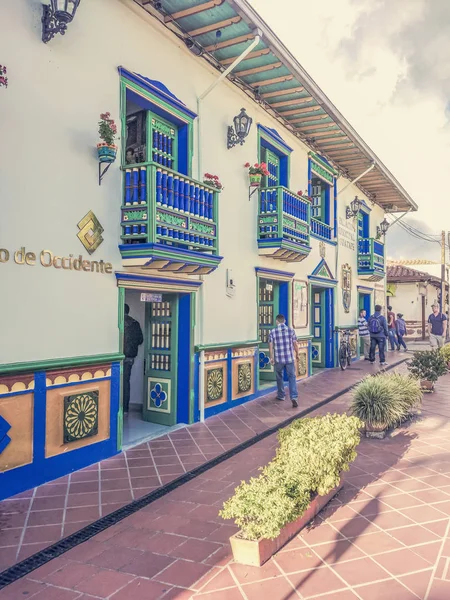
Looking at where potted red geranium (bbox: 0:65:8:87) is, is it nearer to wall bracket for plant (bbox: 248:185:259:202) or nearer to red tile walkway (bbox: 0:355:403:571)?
red tile walkway (bbox: 0:355:403:571)

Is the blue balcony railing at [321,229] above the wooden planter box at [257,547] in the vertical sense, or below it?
above

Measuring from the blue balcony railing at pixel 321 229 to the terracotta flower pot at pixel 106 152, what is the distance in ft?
26.1

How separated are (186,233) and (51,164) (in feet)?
6.88

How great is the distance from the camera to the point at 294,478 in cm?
394

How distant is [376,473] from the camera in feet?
18.1

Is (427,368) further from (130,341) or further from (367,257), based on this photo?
(367,257)

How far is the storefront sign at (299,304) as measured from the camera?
1189 cm

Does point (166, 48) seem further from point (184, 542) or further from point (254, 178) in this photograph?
point (184, 542)

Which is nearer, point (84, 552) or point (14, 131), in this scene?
point (84, 552)

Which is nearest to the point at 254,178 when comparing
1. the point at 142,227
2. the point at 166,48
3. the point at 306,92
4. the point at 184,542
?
the point at 306,92

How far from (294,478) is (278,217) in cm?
681

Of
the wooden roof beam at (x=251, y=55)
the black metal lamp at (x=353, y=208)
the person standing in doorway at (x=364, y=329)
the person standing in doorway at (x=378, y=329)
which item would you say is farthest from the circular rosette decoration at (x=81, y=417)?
the person standing in doorway at (x=364, y=329)

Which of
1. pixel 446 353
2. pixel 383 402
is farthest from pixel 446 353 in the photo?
pixel 383 402

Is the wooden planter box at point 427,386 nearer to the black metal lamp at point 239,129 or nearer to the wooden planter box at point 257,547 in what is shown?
the black metal lamp at point 239,129
